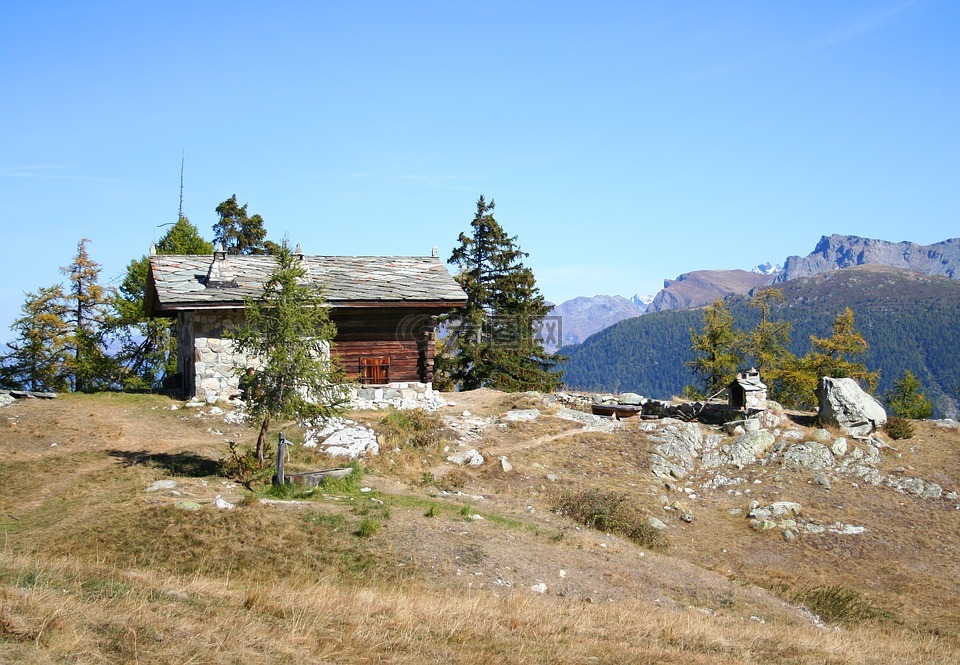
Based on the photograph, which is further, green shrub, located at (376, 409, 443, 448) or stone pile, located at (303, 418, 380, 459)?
green shrub, located at (376, 409, 443, 448)

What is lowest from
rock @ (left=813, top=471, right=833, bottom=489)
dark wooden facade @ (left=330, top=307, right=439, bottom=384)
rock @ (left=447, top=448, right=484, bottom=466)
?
rock @ (left=813, top=471, right=833, bottom=489)

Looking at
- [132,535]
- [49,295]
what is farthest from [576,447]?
[49,295]

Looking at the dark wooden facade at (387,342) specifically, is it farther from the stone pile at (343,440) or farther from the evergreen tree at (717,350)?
the evergreen tree at (717,350)

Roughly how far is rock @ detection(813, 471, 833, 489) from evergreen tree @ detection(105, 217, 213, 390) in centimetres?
3304

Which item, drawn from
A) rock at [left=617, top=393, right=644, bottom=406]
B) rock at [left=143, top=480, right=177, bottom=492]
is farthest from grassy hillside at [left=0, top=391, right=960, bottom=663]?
rock at [left=617, top=393, right=644, bottom=406]

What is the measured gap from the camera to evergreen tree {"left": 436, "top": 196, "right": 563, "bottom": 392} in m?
44.1

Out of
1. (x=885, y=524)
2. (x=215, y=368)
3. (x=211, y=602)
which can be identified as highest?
(x=215, y=368)

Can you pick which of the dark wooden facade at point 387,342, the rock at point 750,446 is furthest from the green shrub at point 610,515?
the dark wooden facade at point 387,342

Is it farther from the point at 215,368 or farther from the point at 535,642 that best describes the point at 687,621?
the point at 215,368

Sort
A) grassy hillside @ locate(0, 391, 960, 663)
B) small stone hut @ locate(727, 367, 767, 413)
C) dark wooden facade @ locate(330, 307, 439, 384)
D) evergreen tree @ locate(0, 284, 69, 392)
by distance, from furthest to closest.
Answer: evergreen tree @ locate(0, 284, 69, 392), dark wooden facade @ locate(330, 307, 439, 384), small stone hut @ locate(727, 367, 767, 413), grassy hillside @ locate(0, 391, 960, 663)

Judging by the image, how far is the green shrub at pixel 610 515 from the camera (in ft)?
65.8

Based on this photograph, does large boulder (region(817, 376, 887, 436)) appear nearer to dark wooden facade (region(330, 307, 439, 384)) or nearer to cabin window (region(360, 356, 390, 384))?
dark wooden facade (region(330, 307, 439, 384))

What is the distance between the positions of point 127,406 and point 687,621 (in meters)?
21.9

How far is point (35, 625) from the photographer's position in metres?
8.79
